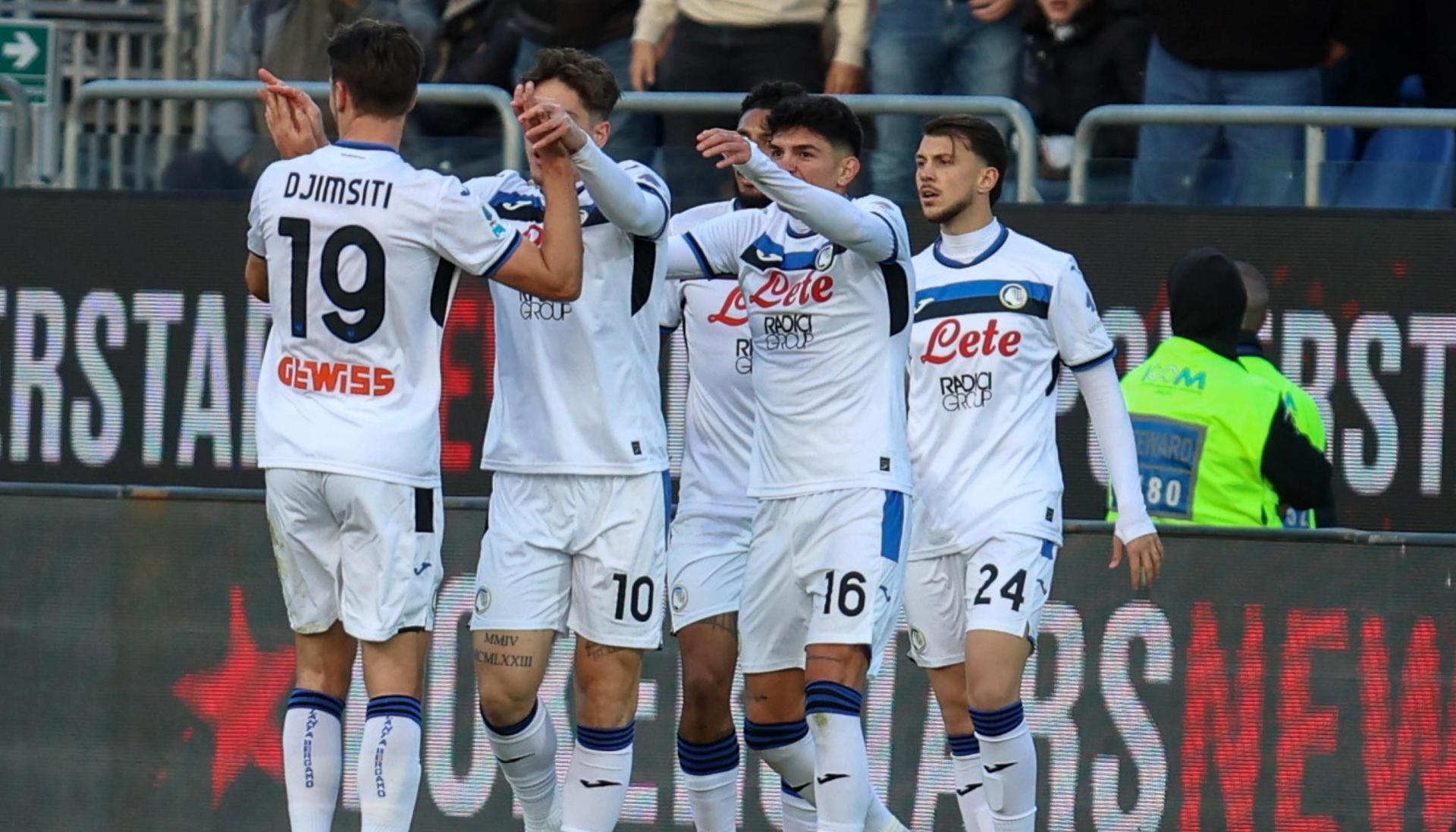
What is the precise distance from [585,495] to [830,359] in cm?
86

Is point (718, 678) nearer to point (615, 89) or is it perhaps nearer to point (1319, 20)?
point (615, 89)

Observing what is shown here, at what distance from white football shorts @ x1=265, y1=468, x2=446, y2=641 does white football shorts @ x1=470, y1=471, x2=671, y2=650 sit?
0.46 meters

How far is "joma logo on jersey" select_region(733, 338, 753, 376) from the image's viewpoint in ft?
26.0

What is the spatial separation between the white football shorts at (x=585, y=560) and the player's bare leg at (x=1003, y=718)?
3.27 ft

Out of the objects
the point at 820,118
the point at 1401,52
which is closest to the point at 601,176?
the point at 820,118

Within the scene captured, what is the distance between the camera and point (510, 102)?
32.7 feet

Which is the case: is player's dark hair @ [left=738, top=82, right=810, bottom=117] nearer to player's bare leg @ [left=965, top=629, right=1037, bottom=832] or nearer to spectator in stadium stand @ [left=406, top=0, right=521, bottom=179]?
player's bare leg @ [left=965, top=629, right=1037, bottom=832]

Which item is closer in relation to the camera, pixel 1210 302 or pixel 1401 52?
pixel 1210 302

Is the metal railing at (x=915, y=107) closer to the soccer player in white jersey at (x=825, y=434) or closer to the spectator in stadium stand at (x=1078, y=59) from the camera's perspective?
the spectator in stadium stand at (x=1078, y=59)

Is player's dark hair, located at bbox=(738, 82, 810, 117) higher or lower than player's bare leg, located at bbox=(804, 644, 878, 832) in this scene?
higher

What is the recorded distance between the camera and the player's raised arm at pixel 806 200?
22.1ft

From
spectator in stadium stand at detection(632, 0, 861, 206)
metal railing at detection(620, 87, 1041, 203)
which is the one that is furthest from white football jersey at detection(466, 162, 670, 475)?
spectator in stadium stand at detection(632, 0, 861, 206)

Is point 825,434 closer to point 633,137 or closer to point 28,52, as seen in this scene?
point 633,137

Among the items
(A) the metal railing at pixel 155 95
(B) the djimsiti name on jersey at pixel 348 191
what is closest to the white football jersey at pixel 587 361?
(B) the djimsiti name on jersey at pixel 348 191
